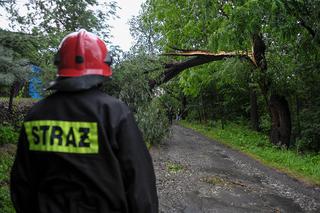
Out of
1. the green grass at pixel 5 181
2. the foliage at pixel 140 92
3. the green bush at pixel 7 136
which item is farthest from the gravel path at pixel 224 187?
the green bush at pixel 7 136

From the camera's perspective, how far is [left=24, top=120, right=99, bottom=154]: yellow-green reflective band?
205cm

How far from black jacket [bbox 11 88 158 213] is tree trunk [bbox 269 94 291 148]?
15575mm

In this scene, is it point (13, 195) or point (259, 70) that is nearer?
point (13, 195)

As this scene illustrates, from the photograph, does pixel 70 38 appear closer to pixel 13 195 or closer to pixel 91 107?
pixel 91 107

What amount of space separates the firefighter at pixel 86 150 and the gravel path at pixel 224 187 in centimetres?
514

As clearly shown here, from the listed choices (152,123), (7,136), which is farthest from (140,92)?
(7,136)

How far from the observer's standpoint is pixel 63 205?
205cm

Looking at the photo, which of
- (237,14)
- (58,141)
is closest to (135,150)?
(58,141)

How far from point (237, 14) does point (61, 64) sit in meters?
6.70

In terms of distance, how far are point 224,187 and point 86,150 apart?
7.32 metres

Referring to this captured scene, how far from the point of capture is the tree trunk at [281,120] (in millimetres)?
17156

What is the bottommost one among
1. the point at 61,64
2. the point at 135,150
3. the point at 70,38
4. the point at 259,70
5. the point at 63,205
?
the point at 63,205

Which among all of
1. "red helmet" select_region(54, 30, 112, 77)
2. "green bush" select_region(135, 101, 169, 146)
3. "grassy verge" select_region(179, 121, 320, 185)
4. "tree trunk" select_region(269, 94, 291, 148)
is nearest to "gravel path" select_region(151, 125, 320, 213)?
"grassy verge" select_region(179, 121, 320, 185)

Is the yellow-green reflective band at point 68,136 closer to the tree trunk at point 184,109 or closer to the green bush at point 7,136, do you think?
the green bush at point 7,136
